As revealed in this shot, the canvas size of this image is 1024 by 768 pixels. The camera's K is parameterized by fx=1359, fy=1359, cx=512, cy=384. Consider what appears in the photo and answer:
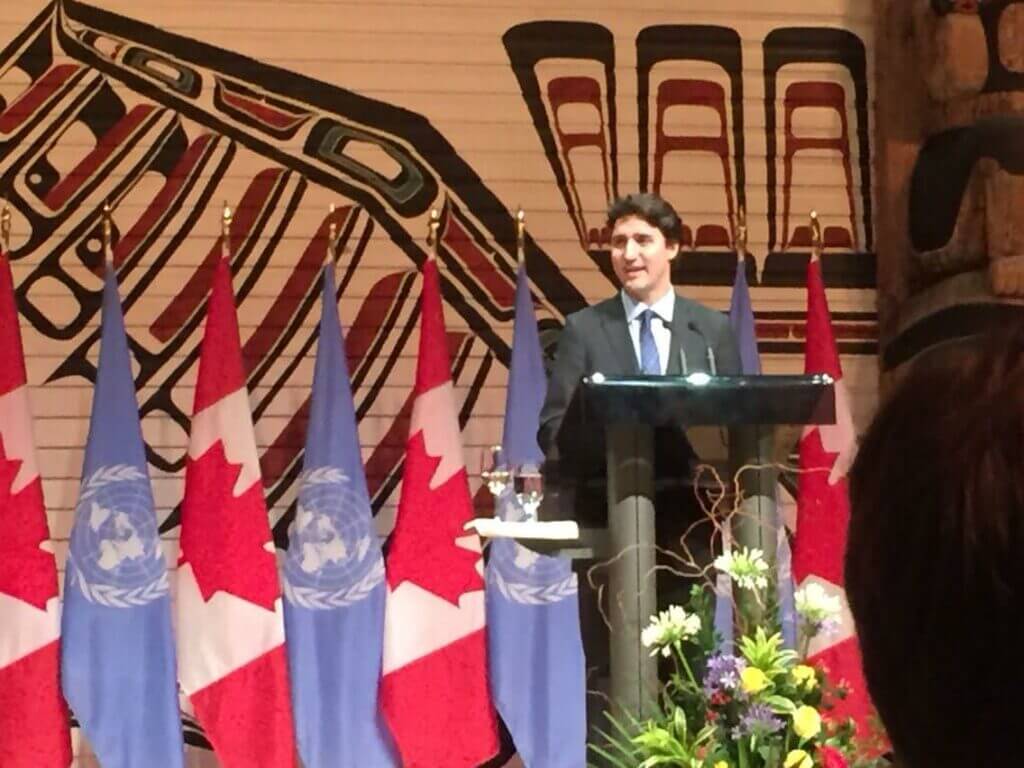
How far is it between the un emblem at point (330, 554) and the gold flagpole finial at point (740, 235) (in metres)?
1.28

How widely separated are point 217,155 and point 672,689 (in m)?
2.65

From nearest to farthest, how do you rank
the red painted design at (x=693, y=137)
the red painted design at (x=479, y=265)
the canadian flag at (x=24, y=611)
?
1. the canadian flag at (x=24, y=611)
2. the red painted design at (x=479, y=265)
3. the red painted design at (x=693, y=137)

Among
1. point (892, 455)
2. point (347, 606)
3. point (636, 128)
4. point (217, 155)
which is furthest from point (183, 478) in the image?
point (892, 455)

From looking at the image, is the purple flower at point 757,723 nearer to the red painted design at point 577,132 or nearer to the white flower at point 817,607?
the white flower at point 817,607

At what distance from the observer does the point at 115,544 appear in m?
3.37

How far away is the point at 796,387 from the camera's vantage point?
1763mm

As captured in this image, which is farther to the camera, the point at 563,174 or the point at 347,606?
the point at 563,174

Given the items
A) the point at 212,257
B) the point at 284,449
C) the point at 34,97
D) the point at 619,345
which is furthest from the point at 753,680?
the point at 34,97

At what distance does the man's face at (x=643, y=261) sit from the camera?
2457mm

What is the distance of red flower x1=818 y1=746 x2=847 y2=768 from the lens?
1604 millimetres

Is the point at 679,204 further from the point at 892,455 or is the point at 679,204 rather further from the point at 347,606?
the point at 892,455

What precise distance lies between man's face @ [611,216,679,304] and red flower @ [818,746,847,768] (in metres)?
1.02

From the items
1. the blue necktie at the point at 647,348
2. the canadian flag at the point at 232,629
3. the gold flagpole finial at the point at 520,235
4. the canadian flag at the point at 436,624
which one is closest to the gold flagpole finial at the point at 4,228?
the canadian flag at the point at 232,629

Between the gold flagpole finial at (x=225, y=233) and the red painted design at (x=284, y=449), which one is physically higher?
the gold flagpole finial at (x=225, y=233)
